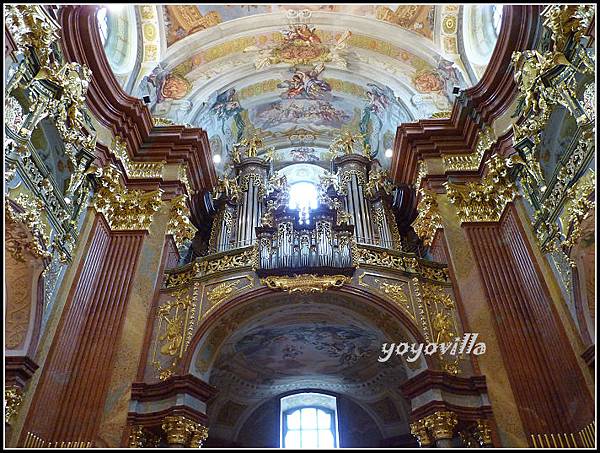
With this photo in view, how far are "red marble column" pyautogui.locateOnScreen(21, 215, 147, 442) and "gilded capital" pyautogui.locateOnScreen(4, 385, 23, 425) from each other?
0.72 feet

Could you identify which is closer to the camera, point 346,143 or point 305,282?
point 305,282

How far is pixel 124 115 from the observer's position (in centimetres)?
1141

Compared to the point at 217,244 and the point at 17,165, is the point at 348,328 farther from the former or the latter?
the point at 17,165

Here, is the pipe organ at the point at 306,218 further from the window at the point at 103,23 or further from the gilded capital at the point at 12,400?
the window at the point at 103,23

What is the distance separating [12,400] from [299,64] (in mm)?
11050

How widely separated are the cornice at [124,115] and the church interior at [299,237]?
1.9 inches

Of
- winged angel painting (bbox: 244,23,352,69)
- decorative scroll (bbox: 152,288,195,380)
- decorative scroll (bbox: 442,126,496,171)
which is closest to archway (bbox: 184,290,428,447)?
decorative scroll (bbox: 152,288,195,380)

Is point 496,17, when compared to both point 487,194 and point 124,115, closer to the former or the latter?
point 487,194

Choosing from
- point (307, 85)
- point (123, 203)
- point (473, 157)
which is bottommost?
point (123, 203)

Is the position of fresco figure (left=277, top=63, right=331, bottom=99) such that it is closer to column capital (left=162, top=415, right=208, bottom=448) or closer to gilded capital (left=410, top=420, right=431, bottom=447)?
gilded capital (left=410, top=420, right=431, bottom=447)

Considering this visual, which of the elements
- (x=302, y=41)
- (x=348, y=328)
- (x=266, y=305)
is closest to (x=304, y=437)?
(x=348, y=328)

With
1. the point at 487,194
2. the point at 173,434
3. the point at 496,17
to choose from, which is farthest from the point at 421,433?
the point at 496,17

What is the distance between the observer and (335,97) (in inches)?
616

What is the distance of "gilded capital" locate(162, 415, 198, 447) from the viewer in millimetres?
8047
